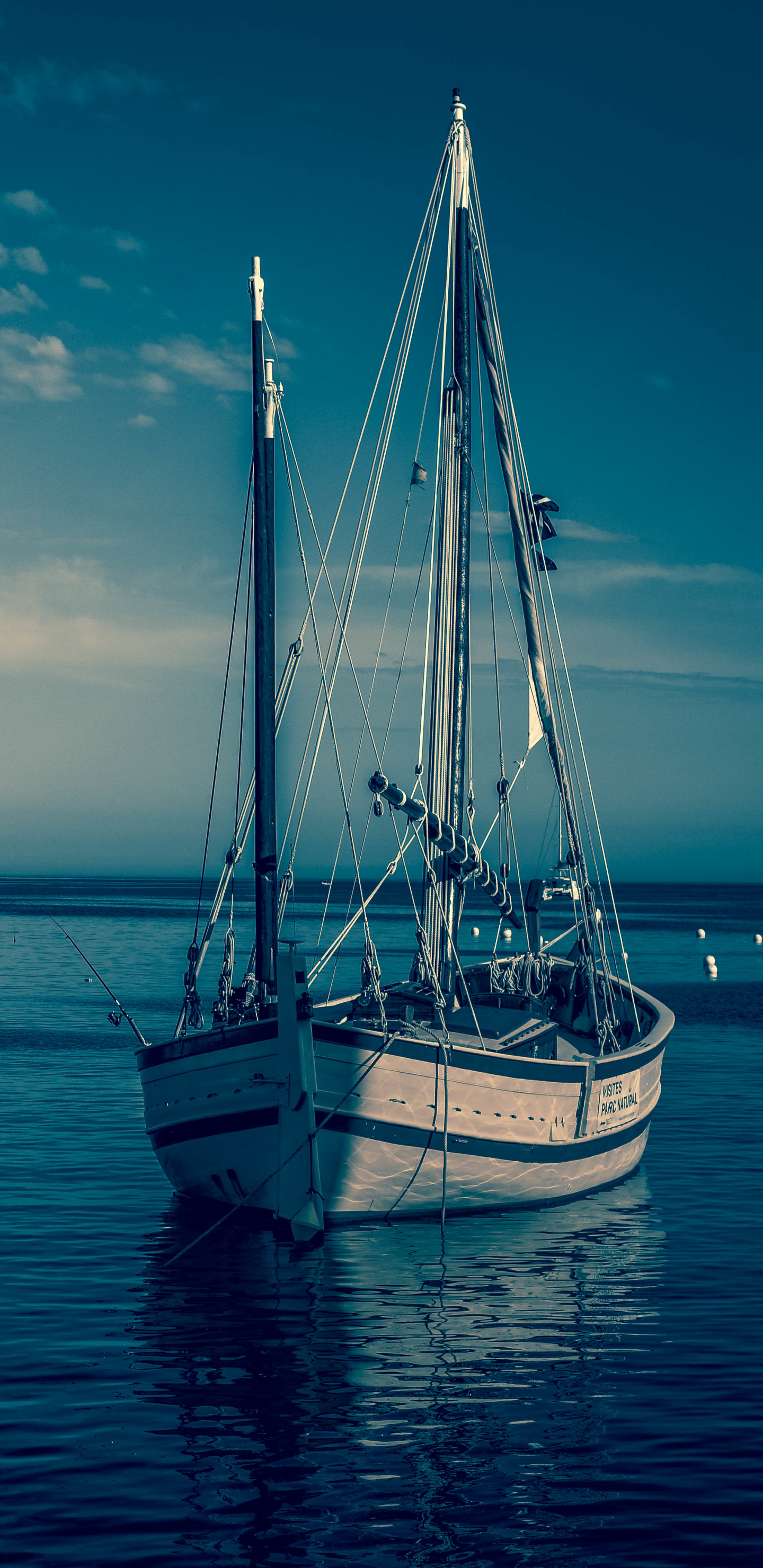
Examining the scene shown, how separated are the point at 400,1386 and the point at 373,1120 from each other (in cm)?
480

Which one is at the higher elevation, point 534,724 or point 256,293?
point 256,293

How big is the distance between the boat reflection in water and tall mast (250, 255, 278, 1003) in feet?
15.7

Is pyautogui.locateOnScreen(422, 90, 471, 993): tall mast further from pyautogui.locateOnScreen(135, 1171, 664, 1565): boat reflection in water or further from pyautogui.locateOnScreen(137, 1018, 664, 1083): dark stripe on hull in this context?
pyautogui.locateOnScreen(135, 1171, 664, 1565): boat reflection in water

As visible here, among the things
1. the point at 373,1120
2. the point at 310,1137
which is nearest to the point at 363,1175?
the point at 373,1120

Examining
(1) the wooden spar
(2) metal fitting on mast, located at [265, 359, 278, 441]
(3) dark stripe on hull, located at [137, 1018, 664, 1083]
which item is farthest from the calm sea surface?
(2) metal fitting on mast, located at [265, 359, 278, 441]

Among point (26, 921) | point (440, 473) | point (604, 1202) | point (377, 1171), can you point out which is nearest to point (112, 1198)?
point (377, 1171)

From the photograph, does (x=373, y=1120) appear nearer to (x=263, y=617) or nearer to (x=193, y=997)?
(x=193, y=997)

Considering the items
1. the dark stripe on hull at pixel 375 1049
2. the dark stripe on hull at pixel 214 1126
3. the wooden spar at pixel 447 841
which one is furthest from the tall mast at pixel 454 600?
the dark stripe on hull at pixel 214 1126

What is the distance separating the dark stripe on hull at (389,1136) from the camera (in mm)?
16250

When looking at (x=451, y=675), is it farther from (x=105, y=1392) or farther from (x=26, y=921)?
(x=26, y=921)

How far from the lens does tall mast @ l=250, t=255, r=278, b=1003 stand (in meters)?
18.5

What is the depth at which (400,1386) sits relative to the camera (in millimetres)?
11758

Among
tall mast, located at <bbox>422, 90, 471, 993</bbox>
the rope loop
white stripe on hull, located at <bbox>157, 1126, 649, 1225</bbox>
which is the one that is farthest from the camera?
tall mast, located at <bbox>422, 90, 471, 993</bbox>

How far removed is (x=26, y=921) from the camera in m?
104
